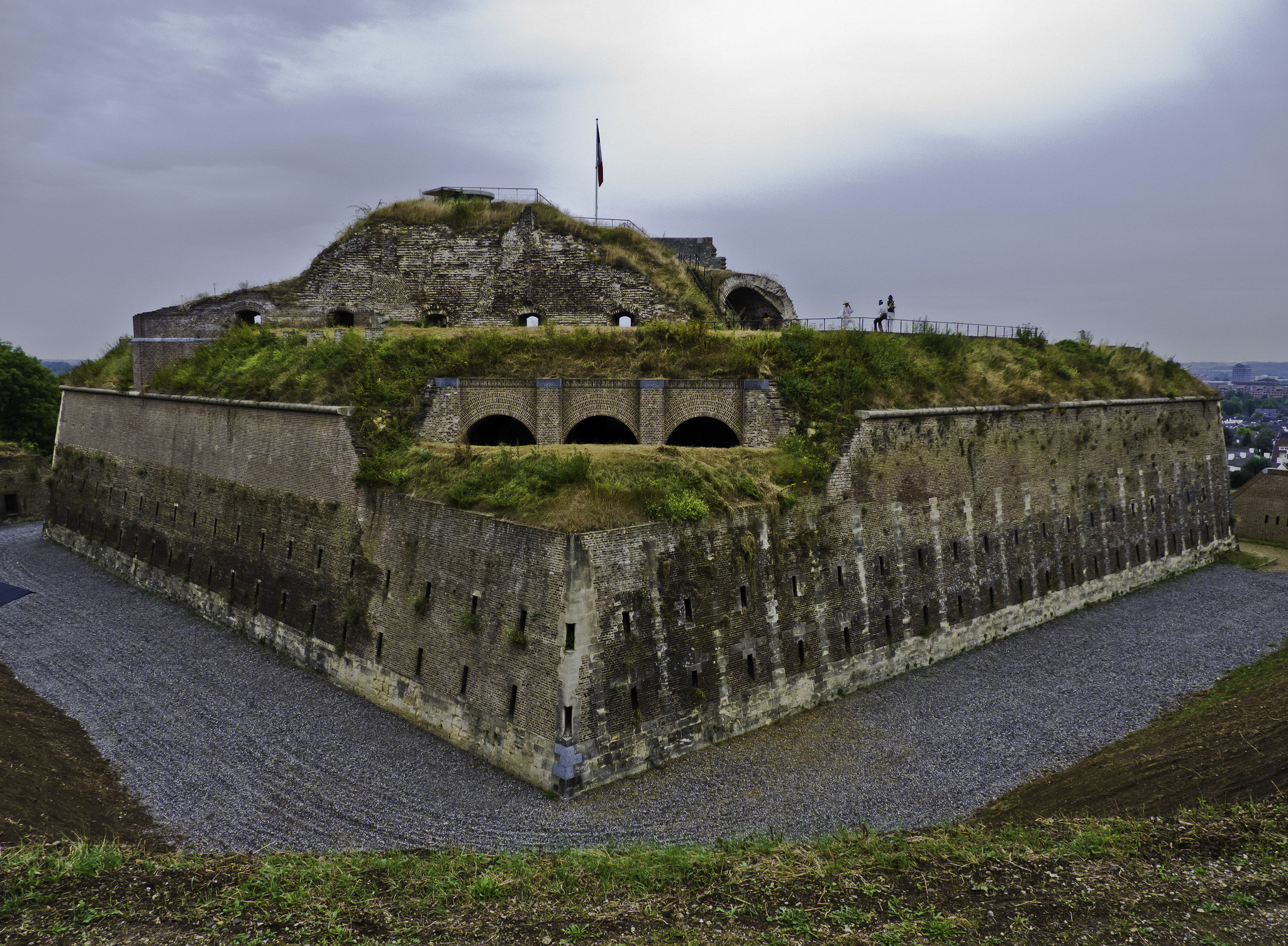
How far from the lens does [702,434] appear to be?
917 inches

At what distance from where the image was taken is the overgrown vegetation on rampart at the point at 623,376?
15914 millimetres

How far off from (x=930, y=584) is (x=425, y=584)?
12084mm

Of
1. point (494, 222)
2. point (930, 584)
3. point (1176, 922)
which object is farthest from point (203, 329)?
point (1176, 922)

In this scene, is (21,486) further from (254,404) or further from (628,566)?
(628,566)

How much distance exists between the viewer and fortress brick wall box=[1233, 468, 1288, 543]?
115ft

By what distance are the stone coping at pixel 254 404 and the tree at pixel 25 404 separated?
1854cm

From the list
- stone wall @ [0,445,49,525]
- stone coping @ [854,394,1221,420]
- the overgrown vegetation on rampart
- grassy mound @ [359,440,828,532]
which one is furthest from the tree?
stone coping @ [854,394,1221,420]

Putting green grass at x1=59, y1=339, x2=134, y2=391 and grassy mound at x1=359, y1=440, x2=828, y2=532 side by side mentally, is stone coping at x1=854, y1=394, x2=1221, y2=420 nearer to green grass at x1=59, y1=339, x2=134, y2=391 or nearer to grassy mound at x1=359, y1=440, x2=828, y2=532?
grassy mound at x1=359, y1=440, x2=828, y2=532

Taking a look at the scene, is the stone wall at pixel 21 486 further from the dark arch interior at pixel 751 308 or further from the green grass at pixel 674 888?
the green grass at pixel 674 888

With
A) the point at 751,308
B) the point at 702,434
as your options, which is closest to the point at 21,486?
the point at 702,434

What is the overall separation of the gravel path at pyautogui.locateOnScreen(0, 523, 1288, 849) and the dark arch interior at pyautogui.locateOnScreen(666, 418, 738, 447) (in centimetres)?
771

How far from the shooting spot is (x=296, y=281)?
27.0 meters

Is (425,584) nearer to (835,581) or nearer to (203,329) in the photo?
(835,581)

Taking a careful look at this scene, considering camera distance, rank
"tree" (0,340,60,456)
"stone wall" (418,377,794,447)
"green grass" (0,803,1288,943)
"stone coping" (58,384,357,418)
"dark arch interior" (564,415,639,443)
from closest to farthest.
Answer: "green grass" (0,803,1288,943) < "stone coping" (58,384,357,418) < "stone wall" (418,377,794,447) < "dark arch interior" (564,415,639,443) < "tree" (0,340,60,456)
